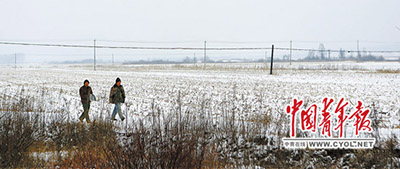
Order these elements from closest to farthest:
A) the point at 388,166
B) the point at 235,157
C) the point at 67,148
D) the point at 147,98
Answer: the point at 388,166, the point at 235,157, the point at 67,148, the point at 147,98

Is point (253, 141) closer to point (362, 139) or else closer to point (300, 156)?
point (300, 156)

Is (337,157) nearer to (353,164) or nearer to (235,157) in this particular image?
(353,164)

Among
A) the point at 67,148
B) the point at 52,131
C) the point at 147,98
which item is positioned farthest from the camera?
the point at 147,98

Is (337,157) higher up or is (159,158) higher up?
(159,158)

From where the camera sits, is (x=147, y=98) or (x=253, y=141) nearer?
(x=253, y=141)

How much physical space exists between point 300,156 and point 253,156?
120 cm

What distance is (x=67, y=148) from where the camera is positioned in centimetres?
934

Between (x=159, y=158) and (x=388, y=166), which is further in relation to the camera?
(x=388, y=166)

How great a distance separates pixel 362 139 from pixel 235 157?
3079 millimetres

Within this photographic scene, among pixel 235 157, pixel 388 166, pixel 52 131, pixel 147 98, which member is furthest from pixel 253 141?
pixel 147 98

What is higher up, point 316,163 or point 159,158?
point 159,158

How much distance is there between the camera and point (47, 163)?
→ 8.07 m

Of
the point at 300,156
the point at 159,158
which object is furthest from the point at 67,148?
the point at 300,156

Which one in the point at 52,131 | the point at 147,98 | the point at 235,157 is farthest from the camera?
the point at 147,98
